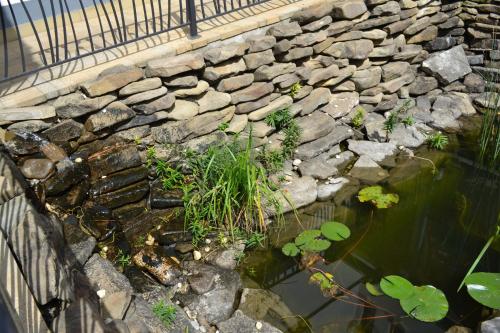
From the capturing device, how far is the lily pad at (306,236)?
436 centimetres

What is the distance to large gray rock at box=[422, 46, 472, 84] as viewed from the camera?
628 centimetres

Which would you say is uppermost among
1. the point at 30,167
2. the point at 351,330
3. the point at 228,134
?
the point at 30,167

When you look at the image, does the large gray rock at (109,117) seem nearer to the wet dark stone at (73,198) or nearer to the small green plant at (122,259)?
the wet dark stone at (73,198)

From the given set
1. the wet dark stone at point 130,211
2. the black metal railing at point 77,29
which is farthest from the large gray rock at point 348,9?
the wet dark stone at point 130,211

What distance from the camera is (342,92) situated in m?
5.85

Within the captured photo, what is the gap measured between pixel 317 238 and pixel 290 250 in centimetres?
28

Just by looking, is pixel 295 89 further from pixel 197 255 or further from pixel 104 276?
pixel 104 276

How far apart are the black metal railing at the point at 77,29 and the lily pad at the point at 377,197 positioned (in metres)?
2.02

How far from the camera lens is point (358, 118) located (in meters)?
5.77

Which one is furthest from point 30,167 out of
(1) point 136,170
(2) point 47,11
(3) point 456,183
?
(3) point 456,183

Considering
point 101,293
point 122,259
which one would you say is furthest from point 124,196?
point 101,293

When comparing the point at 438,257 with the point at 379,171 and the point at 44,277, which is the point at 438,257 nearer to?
the point at 379,171

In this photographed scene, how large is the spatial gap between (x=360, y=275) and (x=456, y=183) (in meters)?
1.62

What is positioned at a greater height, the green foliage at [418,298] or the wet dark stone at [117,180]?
the wet dark stone at [117,180]
